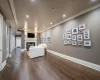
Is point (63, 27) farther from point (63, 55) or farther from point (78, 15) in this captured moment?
point (63, 55)

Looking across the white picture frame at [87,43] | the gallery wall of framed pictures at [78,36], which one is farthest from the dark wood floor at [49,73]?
the gallery wall of framed pictures at [78,36]

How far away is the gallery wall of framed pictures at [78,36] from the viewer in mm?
3965

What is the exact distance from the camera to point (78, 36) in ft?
14.8

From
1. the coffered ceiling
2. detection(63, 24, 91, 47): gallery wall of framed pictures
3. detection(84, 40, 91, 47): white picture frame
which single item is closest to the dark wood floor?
detection(84, 40, 91, 47): white picture frame

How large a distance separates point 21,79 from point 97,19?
403 centimetres

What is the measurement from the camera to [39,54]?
6512 mm

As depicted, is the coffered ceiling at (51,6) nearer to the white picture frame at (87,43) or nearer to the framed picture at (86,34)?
the framed picture at (86,34)

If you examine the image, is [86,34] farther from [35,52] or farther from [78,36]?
[35,52]

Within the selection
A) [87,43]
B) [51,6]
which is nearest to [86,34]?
[87,43]

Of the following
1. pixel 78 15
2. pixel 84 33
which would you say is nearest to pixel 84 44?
pixel 84 33

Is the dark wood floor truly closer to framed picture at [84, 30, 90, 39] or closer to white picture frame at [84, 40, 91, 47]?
white picture frame at [84, 40, 91, 47]

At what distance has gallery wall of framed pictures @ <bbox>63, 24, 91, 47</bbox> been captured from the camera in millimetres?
3965

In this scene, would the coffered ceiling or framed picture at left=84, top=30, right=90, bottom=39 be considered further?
framed picture at left=84, top=30, right=90, bottom=39

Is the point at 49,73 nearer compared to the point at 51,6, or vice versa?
the point at 49,73
